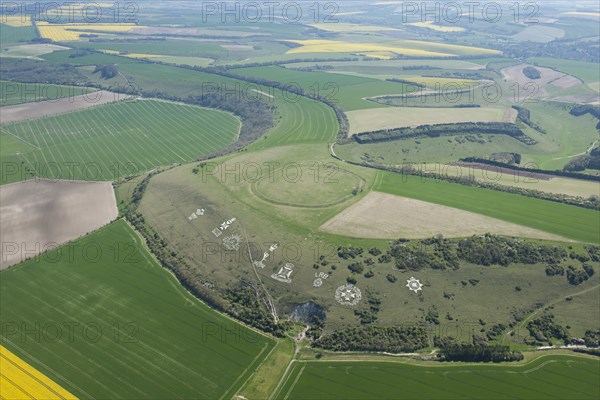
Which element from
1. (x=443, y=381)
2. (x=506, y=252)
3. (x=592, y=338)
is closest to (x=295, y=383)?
(x=443, y=381)

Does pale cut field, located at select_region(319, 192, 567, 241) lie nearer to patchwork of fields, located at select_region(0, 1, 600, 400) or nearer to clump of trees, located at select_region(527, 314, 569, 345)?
patchwork of fields, located at select_region(0, 1, 600, 400)

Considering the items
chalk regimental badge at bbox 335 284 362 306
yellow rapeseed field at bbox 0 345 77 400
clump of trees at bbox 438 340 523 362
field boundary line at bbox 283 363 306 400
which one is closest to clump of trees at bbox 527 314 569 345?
clump of trees at bbox 438 340 523 362

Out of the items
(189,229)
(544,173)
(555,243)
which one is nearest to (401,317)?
(555,243)

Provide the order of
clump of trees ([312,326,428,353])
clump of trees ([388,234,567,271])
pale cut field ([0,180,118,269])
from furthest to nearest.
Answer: pale cut field ([0,180,118,269]) → clump of trees ([388,234,567,271]) → clump of trees ([312,326,428,353])

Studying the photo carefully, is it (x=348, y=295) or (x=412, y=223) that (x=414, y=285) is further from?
(x=412, y=223)

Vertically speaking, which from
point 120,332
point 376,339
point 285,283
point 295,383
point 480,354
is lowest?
point 295,383

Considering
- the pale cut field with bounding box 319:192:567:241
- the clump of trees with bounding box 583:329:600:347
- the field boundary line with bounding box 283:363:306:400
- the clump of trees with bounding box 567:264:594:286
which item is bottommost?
the field boundary line with bounding box 283:363:306:400

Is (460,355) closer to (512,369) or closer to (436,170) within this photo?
→ (512,369)
